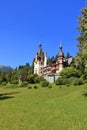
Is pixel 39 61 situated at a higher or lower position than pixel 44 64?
higher

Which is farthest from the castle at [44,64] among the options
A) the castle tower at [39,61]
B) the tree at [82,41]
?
the tree at [82,41]

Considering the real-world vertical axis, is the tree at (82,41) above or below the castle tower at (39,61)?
below

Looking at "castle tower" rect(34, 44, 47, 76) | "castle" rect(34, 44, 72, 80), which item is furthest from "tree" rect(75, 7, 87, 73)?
"castle tower" rect(34, 44, 47, 76)

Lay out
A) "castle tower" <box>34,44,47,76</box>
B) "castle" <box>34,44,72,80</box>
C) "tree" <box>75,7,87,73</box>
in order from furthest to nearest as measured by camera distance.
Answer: "castle tower" <box>34,44,47,76</box>, "castle" <box>34,44,72,80</box>, "tree" <box>75,7,87,73</box>

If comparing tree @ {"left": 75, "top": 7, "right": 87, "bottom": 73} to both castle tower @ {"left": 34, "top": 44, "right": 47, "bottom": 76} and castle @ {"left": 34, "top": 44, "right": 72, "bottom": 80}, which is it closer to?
castle @ {"left": 34, "top": 44, "right": 72, "bottom": 80}

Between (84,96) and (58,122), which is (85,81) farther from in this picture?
(58,122)

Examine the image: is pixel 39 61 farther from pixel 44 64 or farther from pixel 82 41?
pixel 82 41

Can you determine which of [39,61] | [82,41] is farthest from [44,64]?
[82,41]

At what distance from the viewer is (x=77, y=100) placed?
125ft

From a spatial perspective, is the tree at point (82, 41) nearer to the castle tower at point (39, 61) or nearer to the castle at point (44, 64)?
the castle at point (44, 64)

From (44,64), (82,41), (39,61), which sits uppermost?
(39,61)

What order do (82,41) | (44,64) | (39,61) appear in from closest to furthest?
(82,41) < (39,61) < (44,64)

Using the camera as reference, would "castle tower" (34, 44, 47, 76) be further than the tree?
Yes

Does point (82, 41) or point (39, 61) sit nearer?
point (82, 41)
